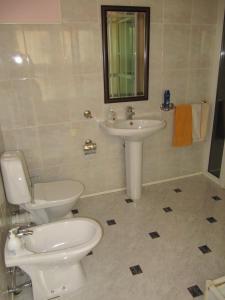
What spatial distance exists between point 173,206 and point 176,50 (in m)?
1.71

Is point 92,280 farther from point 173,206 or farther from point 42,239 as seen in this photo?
point 173,206

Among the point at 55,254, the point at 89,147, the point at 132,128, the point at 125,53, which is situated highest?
the point at 125,53

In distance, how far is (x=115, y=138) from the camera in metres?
2.78

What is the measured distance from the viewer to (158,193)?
297 cm

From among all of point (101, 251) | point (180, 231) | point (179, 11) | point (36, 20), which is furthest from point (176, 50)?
point (101, 251)

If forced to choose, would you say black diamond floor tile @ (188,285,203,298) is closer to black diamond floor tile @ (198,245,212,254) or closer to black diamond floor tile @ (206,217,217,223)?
black diamond floor tile @ (198,245,212,254)

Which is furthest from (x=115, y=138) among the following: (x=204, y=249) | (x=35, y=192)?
(x=204, y=249)

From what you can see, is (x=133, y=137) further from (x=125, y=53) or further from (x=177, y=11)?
(x=177, y=11)

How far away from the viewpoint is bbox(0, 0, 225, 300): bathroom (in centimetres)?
196

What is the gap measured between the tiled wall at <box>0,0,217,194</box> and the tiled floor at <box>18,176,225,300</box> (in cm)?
40

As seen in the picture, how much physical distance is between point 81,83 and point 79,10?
65 centimetres

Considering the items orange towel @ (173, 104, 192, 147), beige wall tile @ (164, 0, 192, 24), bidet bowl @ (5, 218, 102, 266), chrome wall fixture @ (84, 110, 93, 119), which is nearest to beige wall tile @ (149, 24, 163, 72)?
beige wall tile @ (164, 0, 192, 24)

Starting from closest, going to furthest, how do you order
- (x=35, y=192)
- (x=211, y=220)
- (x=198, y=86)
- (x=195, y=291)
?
(x=195, y=291)
(x=35, y=192)
(x=211, y=220)
(x=198, y=86)

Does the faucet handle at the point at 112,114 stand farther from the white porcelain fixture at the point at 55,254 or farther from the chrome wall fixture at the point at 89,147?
the white porcelain fixture at the point at 55,254
